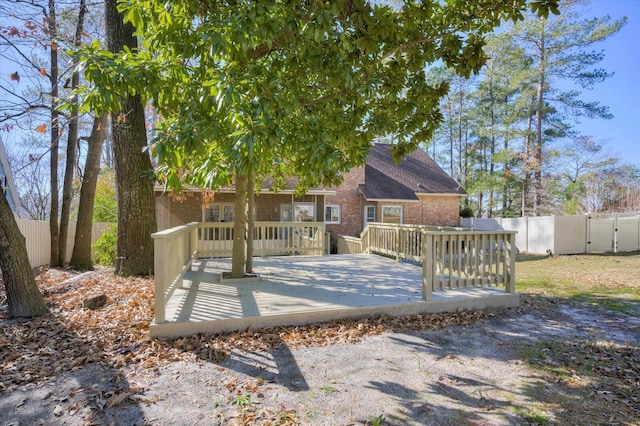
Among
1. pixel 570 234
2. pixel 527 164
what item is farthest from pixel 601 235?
pixel 527 164

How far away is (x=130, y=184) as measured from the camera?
21.0 feet

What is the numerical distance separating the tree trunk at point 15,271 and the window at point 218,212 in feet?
34.5

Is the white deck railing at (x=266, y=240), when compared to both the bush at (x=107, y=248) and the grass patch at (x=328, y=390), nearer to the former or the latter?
the bush at (x=107, y=248)

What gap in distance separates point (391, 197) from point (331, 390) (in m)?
15.8

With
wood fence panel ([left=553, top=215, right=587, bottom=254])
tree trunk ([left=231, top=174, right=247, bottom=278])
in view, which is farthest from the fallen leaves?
wood fence panel ([left=553, top=215, right=587, bottom=254])

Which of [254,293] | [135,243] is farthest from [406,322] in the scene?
[135,243]

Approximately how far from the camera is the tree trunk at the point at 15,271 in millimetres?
4367

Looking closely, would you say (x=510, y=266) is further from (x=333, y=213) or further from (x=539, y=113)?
(x=539, y=113)

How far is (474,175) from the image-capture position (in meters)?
25.8

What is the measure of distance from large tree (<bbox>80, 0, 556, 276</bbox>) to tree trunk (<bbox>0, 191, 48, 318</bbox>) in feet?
6.54

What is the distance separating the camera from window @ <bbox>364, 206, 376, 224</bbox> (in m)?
18.0

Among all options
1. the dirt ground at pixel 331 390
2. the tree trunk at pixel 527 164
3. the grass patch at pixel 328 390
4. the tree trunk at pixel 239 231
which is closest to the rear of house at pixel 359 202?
the tree trunk at pixel 527 164

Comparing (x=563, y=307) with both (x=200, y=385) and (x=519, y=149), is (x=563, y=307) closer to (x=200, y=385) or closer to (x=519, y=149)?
(x=200, y=385)

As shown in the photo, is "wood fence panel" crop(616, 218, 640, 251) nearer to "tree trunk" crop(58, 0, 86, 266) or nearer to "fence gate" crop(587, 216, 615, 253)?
"fence gate" crop(587, 216, 615, 253)
